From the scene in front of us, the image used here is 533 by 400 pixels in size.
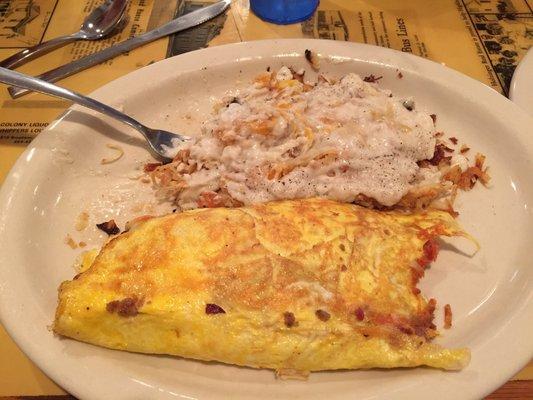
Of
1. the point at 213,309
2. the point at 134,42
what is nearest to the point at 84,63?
the point at 134,42

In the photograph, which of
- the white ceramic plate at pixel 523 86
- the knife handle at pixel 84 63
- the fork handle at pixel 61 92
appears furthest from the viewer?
the knife handle at pixel 84 63

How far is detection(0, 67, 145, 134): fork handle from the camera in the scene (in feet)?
6.78

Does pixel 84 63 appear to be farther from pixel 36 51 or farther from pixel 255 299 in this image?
pixel 255 299

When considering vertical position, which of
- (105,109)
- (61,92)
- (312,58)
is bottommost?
(312,58)

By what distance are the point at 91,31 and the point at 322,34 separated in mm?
1458

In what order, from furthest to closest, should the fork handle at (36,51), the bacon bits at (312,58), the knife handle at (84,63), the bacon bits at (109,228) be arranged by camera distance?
the fork handle at (36,51) < the knife handle at (84,63) < the bacon bits at (312,58) < the bacon bits at (109,228)

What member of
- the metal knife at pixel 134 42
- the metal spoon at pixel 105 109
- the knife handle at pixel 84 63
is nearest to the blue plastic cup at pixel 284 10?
the metal knife at pixel 134 42

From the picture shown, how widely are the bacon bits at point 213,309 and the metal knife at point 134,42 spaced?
1868mm

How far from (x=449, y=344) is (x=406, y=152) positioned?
31.9 inches

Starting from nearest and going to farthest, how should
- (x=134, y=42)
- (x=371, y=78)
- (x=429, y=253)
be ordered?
(x=429, y=253), (x=371, y=78), (x=134, y=42)

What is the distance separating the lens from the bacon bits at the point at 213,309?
1.48m

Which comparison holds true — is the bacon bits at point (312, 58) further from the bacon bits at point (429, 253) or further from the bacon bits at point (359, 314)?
the bacon bits at point (359, 314)

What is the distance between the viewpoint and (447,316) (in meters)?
1.70

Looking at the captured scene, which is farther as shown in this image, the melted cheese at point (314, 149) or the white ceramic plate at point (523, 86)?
the white ceramic plate at point (523, 86)
